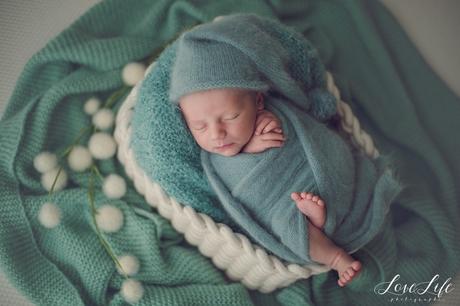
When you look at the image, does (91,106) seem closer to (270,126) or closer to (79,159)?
(79,159)

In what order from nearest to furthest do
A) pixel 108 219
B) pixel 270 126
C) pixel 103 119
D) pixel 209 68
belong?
pixel 209 68 < pixel 270 126 < pixel 108 219 < pixel 103 119

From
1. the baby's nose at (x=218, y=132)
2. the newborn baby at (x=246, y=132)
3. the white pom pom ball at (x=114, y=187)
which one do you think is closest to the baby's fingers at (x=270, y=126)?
the newborn baby at (x=246, y=132)

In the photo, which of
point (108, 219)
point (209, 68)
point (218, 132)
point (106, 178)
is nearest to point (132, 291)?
point (108, 219)

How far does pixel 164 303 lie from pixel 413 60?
38.0 inches

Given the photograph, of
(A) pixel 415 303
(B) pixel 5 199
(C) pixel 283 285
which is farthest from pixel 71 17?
(A) pixel 415 303

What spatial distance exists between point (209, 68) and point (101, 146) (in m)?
0.45

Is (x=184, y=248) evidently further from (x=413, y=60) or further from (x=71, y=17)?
(x=413, y=60)

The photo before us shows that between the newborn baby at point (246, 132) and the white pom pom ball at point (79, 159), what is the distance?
323 mm

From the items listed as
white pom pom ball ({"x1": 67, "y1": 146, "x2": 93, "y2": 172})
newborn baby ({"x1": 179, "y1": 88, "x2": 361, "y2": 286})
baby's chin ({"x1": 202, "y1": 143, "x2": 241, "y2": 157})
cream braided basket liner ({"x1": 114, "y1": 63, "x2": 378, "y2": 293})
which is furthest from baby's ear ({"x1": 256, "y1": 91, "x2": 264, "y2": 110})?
white pom pom ball ({"x1": 67, "y1": 146, "x2": 93, "y2": 172})

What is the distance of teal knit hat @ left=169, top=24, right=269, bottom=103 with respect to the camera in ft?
3.20

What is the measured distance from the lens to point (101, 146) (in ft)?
4.26

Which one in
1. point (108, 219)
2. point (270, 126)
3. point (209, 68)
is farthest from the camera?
point (108, 219)

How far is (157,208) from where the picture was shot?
49.2 inches

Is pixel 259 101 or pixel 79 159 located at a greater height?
pixel 259 101
